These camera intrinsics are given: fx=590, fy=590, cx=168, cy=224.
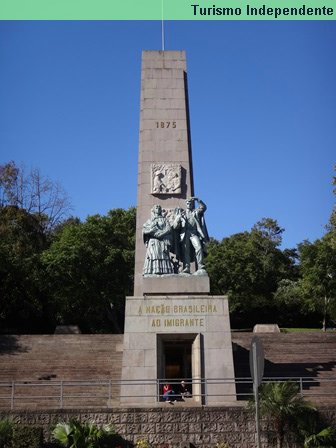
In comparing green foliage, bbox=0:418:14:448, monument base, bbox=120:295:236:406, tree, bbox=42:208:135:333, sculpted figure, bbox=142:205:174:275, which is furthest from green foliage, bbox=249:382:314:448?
tree, bbox=42:208:135:333

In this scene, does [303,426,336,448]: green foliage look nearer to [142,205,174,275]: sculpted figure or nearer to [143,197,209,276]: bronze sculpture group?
[143,197,209,276]: bronze sculpture group

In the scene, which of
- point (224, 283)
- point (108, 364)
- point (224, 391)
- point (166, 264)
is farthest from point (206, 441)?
point (224, 283)

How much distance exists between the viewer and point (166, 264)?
1797cm

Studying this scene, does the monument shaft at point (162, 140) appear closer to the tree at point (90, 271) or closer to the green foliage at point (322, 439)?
the green foliage at point (322, 439)

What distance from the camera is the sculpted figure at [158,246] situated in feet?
58.5

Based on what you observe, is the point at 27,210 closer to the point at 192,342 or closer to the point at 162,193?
the point at 162,193

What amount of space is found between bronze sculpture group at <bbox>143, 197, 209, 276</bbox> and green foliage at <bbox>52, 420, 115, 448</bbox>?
6.47 m

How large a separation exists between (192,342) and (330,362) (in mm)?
6647

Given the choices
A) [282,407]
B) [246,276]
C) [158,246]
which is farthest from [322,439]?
[246,276]

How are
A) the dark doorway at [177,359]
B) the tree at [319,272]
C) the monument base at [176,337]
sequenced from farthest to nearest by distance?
1. the tree at [319,272]
2. the dark doorway at [177,359]
3. the monument base at [176,337]

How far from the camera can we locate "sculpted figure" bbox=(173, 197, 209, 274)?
59.7 feet

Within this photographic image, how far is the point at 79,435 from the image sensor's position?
11750 millimetres

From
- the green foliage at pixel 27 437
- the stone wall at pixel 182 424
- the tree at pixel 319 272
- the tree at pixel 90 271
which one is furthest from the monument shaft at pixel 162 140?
the tree at pixel 90 271

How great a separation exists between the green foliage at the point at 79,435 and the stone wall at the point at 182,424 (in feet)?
1.55
